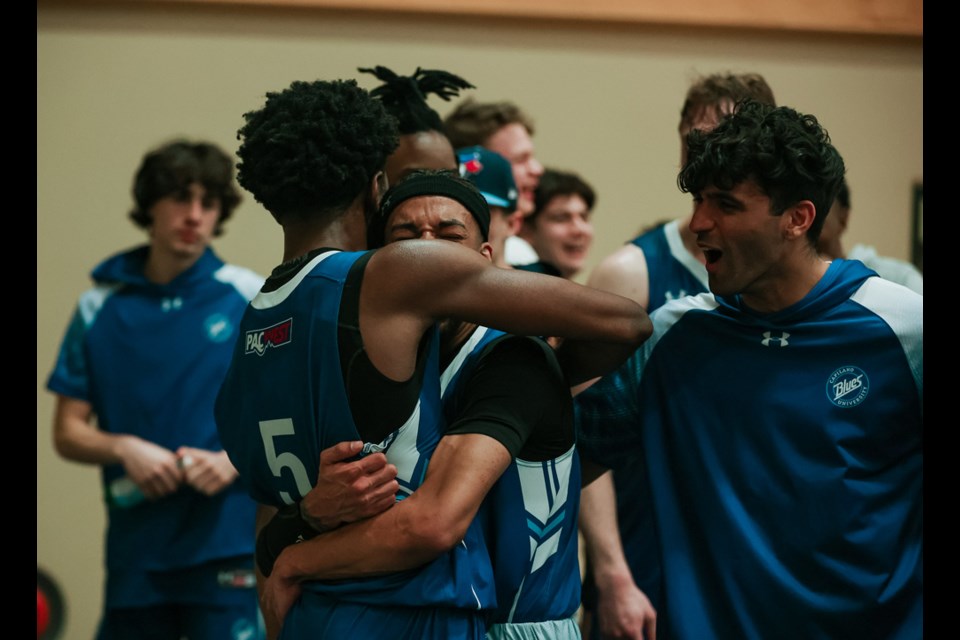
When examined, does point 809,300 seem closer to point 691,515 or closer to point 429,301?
point 691,515

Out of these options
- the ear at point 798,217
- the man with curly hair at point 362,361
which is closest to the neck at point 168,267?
the man with curly hair at point 362,361

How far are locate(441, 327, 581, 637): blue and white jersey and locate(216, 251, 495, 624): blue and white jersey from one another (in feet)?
0.23

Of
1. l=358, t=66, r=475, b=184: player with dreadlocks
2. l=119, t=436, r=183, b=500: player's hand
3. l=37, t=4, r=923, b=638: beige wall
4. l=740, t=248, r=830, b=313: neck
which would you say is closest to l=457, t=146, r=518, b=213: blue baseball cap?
l=358, t=66, r=475, b=184: player with dreadlocks

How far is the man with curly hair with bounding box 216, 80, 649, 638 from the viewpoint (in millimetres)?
1842

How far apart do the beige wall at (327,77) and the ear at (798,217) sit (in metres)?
3.56

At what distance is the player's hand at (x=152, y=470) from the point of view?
3467 millimetres

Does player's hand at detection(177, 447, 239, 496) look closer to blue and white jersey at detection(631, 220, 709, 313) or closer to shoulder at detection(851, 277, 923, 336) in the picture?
blue and white jersey at detection(631, 220, 709, 313)

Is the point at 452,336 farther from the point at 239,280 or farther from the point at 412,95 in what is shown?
the point at 239,280

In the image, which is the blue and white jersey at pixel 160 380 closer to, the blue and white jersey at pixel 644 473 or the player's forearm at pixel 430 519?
the blue and white jersey at pixel 644 473

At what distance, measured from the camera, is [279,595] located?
200 cm

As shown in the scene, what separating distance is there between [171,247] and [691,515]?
2.14m

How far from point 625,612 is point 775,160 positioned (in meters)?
1.06
